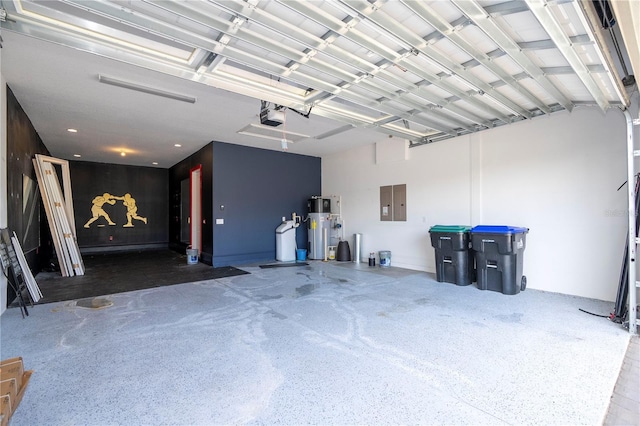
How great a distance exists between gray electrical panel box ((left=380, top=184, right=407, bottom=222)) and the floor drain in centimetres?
556

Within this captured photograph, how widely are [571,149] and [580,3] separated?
3.07m

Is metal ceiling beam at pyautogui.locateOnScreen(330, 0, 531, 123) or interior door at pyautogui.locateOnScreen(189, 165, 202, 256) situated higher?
metal ceiling beam at pyautogui.locateOnScreen(330, 0, 531, 123)

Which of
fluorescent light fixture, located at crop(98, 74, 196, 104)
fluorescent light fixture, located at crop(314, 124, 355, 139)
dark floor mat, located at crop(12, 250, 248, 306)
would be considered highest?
fluorescent light fixture, located at crop(98, 74, 196, 104)

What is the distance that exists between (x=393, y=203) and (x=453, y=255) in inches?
85.0

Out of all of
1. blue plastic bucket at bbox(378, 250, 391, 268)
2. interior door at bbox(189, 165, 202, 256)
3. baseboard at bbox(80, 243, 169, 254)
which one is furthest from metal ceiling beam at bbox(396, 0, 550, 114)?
baseboard at bbox(80, 243, 169, 254)

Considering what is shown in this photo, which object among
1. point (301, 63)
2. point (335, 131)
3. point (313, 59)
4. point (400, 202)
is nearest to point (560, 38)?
point (313, 59)

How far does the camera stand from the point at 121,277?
6012mm

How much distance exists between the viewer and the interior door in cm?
821

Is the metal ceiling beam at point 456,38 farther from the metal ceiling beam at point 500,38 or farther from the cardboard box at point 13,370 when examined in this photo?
the cardboard box at point 13,370

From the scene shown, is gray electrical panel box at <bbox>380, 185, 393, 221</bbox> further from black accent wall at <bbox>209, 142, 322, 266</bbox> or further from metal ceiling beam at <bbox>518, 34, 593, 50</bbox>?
metal ceiling beam at <bbox>518, 34, 593, 50</bbox>

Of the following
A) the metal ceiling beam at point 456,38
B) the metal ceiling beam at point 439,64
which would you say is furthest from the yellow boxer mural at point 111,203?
the metal ceiling beam at point 456,38

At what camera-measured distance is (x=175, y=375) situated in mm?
2328

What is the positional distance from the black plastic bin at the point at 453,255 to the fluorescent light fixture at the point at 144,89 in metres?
4.66

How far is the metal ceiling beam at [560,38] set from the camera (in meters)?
2.18
